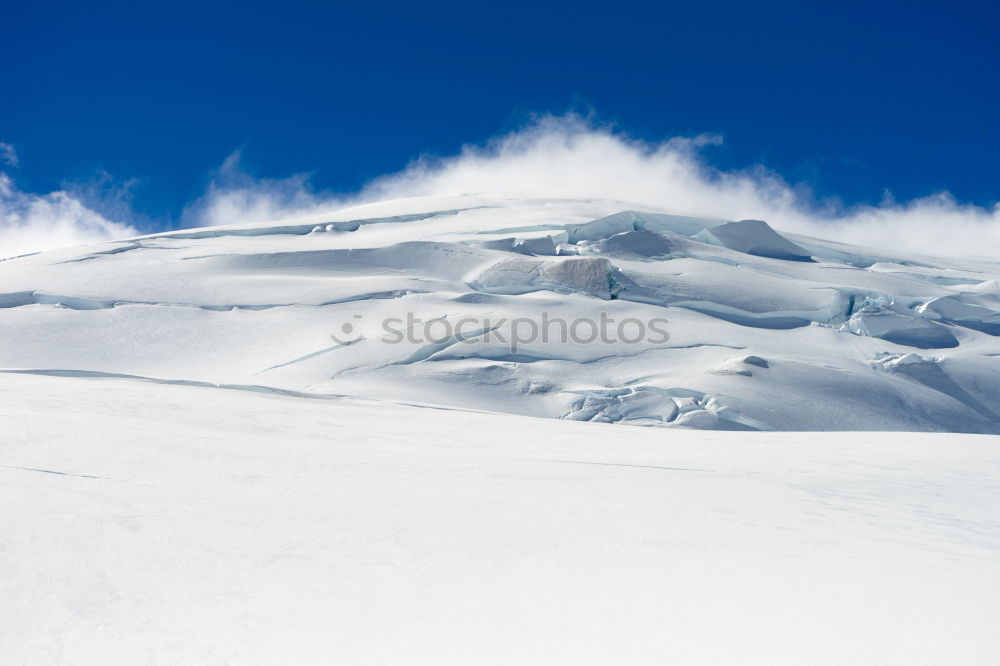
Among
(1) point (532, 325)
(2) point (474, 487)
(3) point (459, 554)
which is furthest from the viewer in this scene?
(1) point (532, 325)

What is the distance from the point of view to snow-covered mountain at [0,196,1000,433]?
10.1 meters

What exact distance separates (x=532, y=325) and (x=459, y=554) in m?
9.18

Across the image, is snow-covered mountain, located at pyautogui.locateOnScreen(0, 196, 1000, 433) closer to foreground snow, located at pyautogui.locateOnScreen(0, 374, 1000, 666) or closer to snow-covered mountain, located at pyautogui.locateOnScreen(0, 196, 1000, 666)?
snow-covered mountain, located at pyautogui.locateOnScreen(0, 196, 1000, 666)

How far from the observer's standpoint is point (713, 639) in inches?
Result: 84.8

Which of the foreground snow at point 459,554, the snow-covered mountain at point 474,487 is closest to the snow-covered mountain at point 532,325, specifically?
the snow-covered mountain at point 474,487

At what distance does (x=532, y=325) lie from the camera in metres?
11.8

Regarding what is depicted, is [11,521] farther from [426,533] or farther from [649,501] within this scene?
[649,501]

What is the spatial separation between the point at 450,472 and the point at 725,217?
1912 centimetres

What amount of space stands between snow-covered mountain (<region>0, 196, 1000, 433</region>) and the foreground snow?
4430 mm

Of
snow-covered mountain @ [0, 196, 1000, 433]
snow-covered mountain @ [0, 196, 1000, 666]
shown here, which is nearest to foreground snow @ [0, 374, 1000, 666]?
snow-covered mountain @ [0, 196, 1000, 666]

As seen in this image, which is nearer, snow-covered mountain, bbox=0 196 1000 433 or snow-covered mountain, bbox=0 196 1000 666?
snow-covered mountain, bbox=0 196 1000 666

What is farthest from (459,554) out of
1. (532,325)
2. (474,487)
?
(532,325)

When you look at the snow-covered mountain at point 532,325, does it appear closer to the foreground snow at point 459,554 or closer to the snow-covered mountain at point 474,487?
the snow-covered mountain at point 474,487

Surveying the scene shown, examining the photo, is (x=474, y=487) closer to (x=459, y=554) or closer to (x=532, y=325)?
(x=459, y=554)
